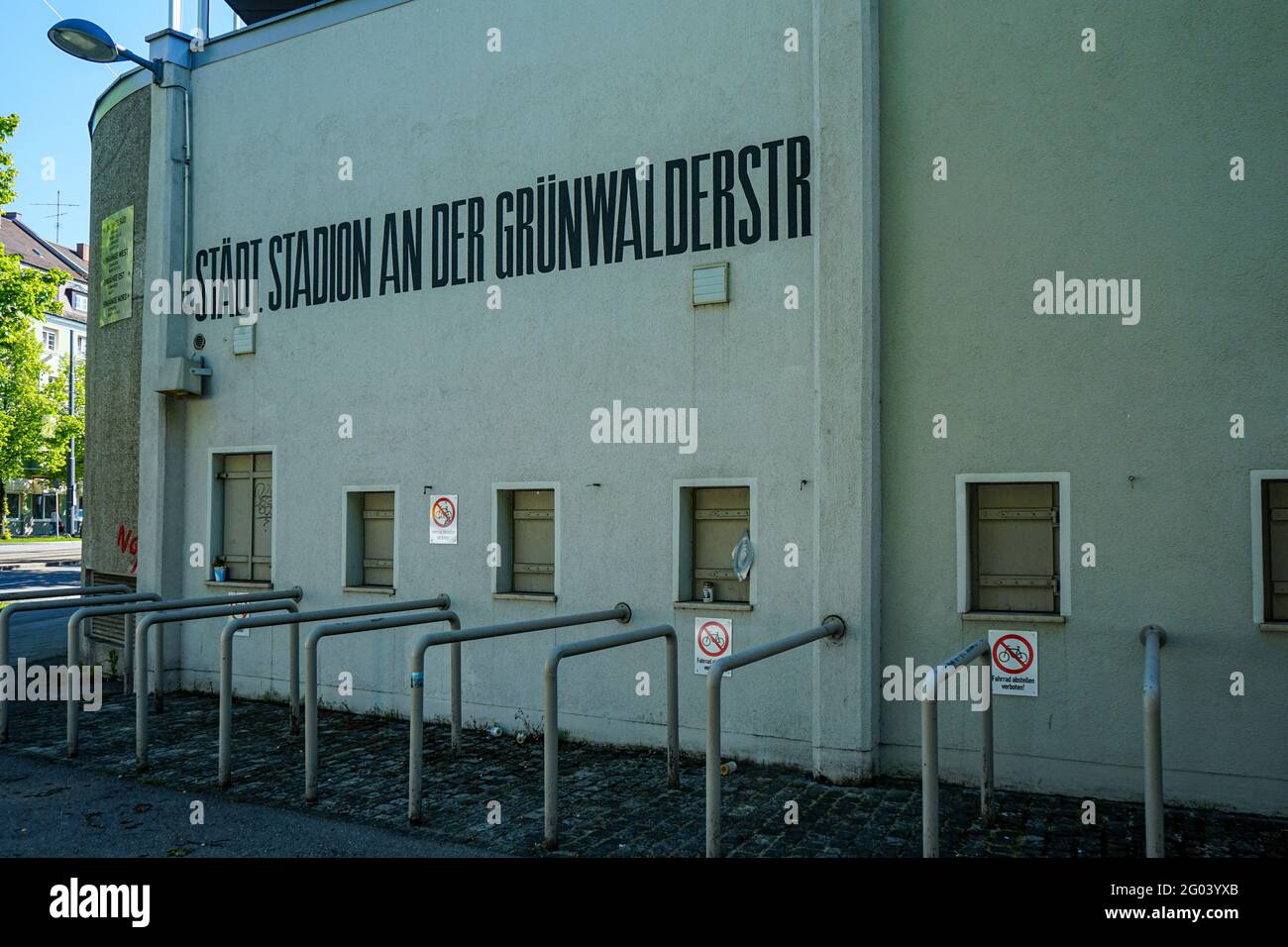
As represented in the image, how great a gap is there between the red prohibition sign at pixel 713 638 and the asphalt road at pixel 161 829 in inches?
94.6

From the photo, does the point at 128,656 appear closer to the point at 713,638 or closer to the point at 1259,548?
the point at 713,638

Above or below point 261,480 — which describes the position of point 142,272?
above

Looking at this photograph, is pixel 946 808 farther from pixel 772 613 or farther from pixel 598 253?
pixel 598 253

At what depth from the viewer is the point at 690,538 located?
7.48m

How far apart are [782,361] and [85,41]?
272 inches

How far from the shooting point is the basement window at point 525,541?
814 centimetres

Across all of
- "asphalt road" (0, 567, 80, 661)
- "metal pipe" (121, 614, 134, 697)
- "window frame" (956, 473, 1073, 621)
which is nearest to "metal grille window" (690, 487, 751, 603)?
"window frame" (956, 473, 1073, 621)

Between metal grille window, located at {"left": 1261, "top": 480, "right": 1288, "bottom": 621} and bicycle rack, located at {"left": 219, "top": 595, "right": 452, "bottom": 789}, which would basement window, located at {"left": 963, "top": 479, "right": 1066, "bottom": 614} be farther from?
bicycle rack, located at {"left": 219, "top": 595, "right": 452, "bottom": 789}

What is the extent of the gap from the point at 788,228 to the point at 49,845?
568 cm

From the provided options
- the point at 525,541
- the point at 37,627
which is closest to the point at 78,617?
the point at 525,541

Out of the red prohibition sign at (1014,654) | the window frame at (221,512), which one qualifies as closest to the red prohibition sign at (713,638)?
the red prohibition sign at (1014,654)

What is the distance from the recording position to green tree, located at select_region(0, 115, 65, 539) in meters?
18.2
